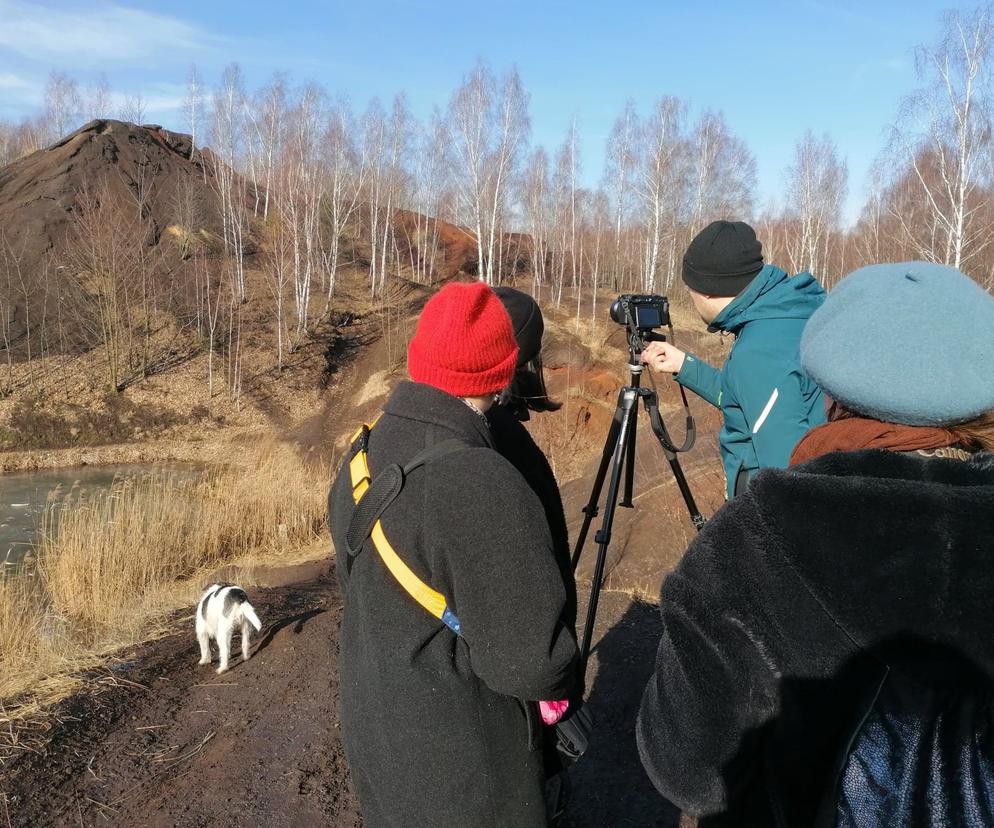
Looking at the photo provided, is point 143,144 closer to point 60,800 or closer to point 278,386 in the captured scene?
point 278,386

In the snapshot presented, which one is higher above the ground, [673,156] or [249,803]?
[673,156]

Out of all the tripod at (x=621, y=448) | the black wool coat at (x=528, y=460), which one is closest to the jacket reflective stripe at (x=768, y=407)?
the tripod at (x=621, y=448)

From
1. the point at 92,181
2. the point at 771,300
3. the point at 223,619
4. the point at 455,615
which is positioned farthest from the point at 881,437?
the point at 92,181

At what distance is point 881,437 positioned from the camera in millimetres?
1093

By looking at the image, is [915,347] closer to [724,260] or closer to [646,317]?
[724,260]

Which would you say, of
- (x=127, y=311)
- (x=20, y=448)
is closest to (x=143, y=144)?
(x=127, y=311)

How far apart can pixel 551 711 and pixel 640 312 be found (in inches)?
70.9

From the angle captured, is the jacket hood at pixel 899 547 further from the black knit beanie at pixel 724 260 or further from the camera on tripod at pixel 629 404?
the camera on tripod at pixel 629 404

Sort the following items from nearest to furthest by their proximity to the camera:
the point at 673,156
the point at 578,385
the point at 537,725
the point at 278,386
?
the point at 537,725, the point at 578,385, the point at 278,386, the point at 673,156

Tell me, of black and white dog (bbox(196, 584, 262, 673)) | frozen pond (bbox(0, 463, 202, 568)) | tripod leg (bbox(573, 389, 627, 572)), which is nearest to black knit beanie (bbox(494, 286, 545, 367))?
tripod leg (bbox(573, 389, 627, 572))

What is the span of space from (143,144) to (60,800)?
38.5 metres

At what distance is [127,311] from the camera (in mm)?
23000

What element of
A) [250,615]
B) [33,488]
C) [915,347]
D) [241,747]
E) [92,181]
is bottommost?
[33,488]

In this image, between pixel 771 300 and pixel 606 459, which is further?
pixel 606 459
